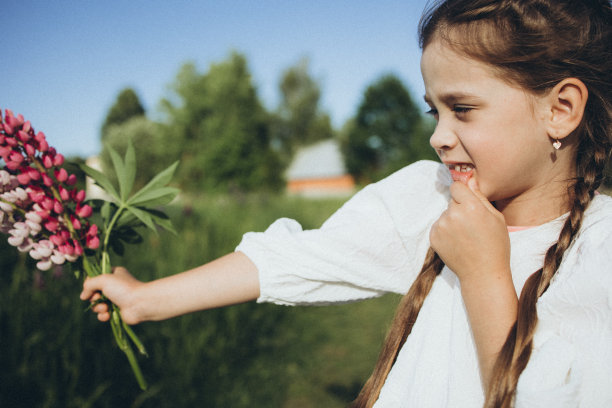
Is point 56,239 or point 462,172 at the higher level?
point 56,239

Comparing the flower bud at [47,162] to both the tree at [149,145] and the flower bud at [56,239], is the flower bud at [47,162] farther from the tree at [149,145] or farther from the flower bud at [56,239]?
the tree at [149,145]

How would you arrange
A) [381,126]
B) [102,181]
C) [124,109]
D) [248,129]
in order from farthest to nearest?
1. [124,109]
2. [381,126]
3. [248,129]
4. [102,181]

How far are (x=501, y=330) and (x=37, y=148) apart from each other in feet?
4.62

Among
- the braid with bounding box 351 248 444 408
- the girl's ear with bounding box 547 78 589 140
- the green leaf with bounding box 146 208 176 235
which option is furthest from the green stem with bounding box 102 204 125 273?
the girl's ear with bounding box 547 78 589 140

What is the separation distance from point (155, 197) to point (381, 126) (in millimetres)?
34349

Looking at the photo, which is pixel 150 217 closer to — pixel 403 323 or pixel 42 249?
pixel 42 249

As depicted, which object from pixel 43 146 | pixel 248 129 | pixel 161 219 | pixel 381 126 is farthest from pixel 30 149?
pixel 381 126

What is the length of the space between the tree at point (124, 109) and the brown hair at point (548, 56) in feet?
157

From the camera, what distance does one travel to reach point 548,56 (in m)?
1.13

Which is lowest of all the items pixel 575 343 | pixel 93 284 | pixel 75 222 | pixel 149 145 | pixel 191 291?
pixel 575 343

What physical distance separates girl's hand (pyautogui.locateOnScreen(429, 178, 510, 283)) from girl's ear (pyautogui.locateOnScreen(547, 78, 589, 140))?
277 mm

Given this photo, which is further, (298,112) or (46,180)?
(298,112)

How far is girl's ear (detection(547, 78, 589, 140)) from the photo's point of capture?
1.14 metres

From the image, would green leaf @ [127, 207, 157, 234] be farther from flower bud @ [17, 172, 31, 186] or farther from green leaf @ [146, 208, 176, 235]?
flower bud @ [17, 172, 31, 186]
